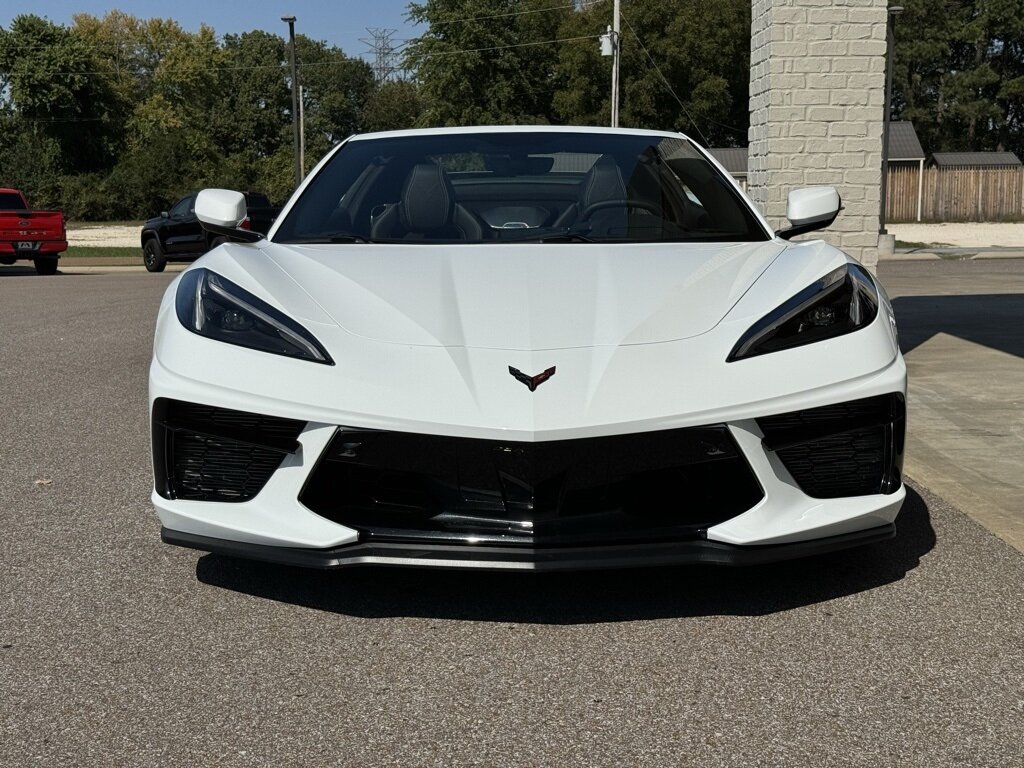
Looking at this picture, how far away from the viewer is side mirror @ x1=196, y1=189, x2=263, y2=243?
4.35 m

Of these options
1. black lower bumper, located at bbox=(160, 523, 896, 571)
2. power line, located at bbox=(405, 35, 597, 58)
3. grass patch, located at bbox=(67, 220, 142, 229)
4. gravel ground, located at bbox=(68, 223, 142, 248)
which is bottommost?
grass patch, located at bbox=(67, 220, 142, 229)

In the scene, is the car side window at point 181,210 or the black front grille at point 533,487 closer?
the black front grille at point 533,487

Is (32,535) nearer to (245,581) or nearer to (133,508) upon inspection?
(133,508)

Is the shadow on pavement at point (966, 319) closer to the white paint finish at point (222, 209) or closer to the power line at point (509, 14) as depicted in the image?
the white paint finish at point (222, 209)

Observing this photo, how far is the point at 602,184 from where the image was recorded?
186 inches

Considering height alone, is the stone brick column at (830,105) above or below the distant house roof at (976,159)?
above

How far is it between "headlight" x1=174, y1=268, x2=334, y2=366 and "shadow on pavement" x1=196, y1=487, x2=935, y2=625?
0.66 meters

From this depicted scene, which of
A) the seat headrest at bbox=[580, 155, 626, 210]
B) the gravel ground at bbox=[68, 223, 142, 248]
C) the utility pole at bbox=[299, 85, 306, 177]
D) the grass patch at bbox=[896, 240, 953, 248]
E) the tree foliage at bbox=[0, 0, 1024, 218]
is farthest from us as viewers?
the utility pole at bbox=[299, 85, 306, 177]

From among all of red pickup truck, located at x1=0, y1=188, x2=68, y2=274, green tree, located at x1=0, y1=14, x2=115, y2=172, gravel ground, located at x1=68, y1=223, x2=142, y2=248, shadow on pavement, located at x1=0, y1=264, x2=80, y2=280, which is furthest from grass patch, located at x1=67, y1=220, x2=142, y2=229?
red pickup truck, located at x1=0, y1=188, x2=68, y2=274

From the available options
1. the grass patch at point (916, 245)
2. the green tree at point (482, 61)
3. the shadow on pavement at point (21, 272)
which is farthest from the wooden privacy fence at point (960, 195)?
the shadow on pavement at point (21, 272)

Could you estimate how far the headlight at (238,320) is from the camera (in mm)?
3311

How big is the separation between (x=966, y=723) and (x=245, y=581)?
6.79ft

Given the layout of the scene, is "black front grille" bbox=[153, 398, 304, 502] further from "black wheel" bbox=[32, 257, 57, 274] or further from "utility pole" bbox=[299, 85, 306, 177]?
"utility pole" bbox=[299, 85, 306, 177]

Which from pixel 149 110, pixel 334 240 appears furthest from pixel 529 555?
pixel 149 110
